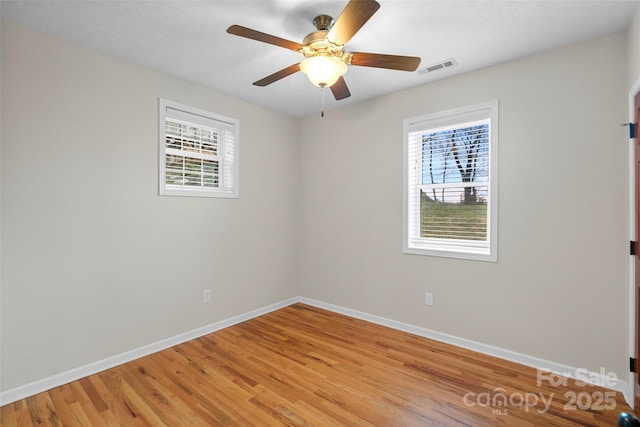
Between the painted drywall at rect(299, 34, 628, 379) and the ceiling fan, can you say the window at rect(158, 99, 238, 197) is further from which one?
the painted drywall at rect(299, 34, 628, 379)

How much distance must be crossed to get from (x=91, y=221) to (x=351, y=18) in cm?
250

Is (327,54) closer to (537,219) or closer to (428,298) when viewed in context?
(537,219)

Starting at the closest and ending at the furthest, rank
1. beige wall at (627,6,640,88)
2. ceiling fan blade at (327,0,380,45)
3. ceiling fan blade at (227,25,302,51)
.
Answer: ceiling fan blade at (327,0,380,45) → ceiling fan blade at (227,25,302,51) → beige wall at (627,6,640,88)

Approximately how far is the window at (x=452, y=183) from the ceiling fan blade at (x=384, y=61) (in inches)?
47.8

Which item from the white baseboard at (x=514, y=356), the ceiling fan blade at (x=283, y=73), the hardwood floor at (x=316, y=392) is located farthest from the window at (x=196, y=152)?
the white baseboard at (x=514, y=356)

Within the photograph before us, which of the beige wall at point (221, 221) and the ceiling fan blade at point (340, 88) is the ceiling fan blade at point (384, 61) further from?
the beige wall at point (221, 221)

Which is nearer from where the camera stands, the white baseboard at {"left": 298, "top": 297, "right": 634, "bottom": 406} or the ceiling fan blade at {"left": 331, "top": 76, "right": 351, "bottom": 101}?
the white baseboard at {"left": 298, "top": 297, "right": 634, "bottom": 406}

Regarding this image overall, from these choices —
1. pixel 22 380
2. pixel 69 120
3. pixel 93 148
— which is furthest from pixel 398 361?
pixel 69 120

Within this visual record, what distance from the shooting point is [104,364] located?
2.49m

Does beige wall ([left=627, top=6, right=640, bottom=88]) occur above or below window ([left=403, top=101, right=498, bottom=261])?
above

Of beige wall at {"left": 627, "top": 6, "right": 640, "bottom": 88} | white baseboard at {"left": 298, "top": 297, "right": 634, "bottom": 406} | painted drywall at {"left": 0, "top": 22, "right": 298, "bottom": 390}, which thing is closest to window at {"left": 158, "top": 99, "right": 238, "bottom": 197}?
painted drywall at {"left": 0, "top": 22, "right": 298, "bottom": 390}

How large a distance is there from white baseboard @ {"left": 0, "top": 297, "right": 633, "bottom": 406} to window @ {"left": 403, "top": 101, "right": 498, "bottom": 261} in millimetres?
843

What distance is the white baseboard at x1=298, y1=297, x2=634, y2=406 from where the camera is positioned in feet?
7.16

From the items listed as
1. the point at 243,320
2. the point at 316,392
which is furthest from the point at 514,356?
the point at 243,320
